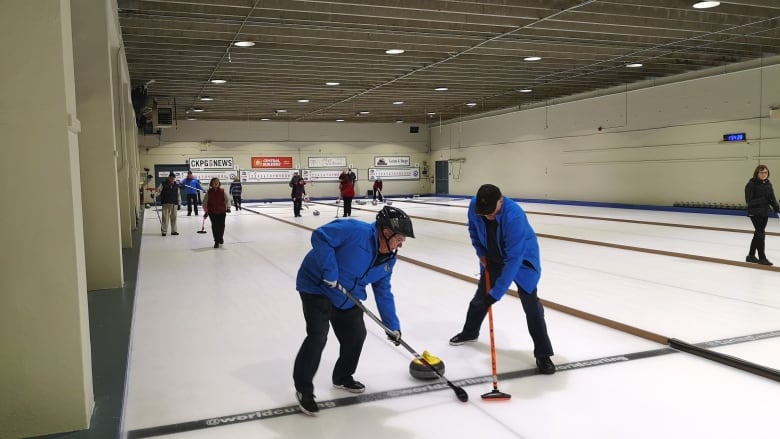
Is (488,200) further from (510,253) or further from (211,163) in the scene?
(211,163)

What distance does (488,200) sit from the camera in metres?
3.95

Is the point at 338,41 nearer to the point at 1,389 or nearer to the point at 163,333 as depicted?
the point at 163,333

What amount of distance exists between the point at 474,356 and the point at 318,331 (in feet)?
5.33

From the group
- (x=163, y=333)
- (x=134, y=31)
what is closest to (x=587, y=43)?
(x=134, y=31)

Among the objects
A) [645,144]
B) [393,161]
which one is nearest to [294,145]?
[393,161]

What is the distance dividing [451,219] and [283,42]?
7.36 metres

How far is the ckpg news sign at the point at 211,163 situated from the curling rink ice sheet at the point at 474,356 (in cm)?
2158

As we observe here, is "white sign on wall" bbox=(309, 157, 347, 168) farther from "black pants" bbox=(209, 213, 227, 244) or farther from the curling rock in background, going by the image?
the curling rock in background

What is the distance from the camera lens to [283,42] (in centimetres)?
1279

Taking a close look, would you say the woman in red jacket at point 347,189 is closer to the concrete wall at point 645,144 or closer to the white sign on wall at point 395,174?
the concrete wall at point 645,144

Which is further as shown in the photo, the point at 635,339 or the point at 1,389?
the point at 635,339

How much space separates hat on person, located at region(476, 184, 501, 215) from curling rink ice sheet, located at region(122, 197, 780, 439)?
1.19 meters

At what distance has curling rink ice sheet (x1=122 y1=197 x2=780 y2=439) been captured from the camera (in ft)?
11.2

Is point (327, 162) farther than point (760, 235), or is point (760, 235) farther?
point (327, 162)
